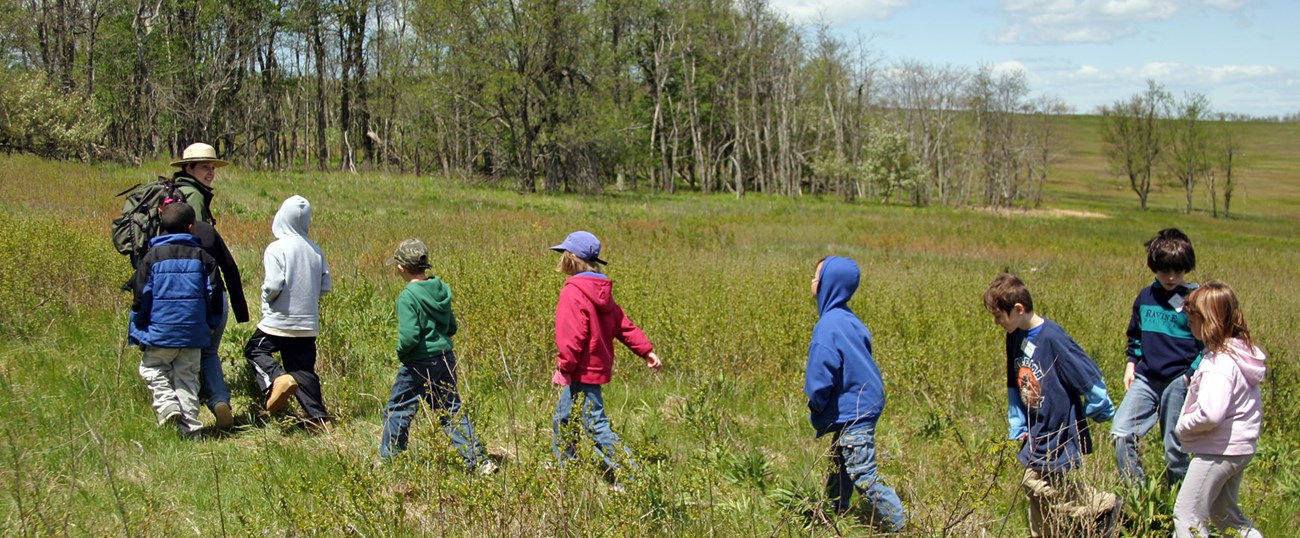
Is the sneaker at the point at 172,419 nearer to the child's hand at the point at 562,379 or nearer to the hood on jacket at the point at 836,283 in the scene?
the child's hand at the point at 562,379

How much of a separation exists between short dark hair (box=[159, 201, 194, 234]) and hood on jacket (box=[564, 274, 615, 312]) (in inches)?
83.9

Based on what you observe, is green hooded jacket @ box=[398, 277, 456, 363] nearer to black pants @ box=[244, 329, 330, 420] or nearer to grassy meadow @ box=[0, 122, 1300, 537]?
grassy meadow @ box=[0, 122, 1300, 537]

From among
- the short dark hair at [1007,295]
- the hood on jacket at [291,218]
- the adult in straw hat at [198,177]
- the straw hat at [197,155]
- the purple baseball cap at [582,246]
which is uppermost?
the straw hat at [197,155]

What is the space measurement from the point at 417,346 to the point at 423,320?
0.13 meters

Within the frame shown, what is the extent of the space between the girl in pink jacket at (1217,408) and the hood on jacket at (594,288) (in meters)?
2.60

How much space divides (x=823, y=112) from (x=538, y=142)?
2738 centimetres

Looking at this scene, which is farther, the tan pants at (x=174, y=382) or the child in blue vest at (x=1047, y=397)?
the tan pants at (x=174, y=382)

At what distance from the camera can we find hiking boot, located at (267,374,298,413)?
4.92 m

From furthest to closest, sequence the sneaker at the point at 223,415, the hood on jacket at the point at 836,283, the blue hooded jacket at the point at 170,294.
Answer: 1. the sneaker at the point at 223,415
2. the blue hooded jacket at the point at 170,294
3. the hood on jacket at the point at 836,283

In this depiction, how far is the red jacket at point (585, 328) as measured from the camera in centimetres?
449

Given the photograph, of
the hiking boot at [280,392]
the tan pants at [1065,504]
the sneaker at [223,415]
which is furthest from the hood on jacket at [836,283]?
the sneaker at [223,415]

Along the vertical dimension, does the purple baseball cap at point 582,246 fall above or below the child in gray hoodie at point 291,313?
above

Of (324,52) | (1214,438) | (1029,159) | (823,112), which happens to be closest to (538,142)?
(324,52)

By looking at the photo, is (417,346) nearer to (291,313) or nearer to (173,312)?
(291,313)
